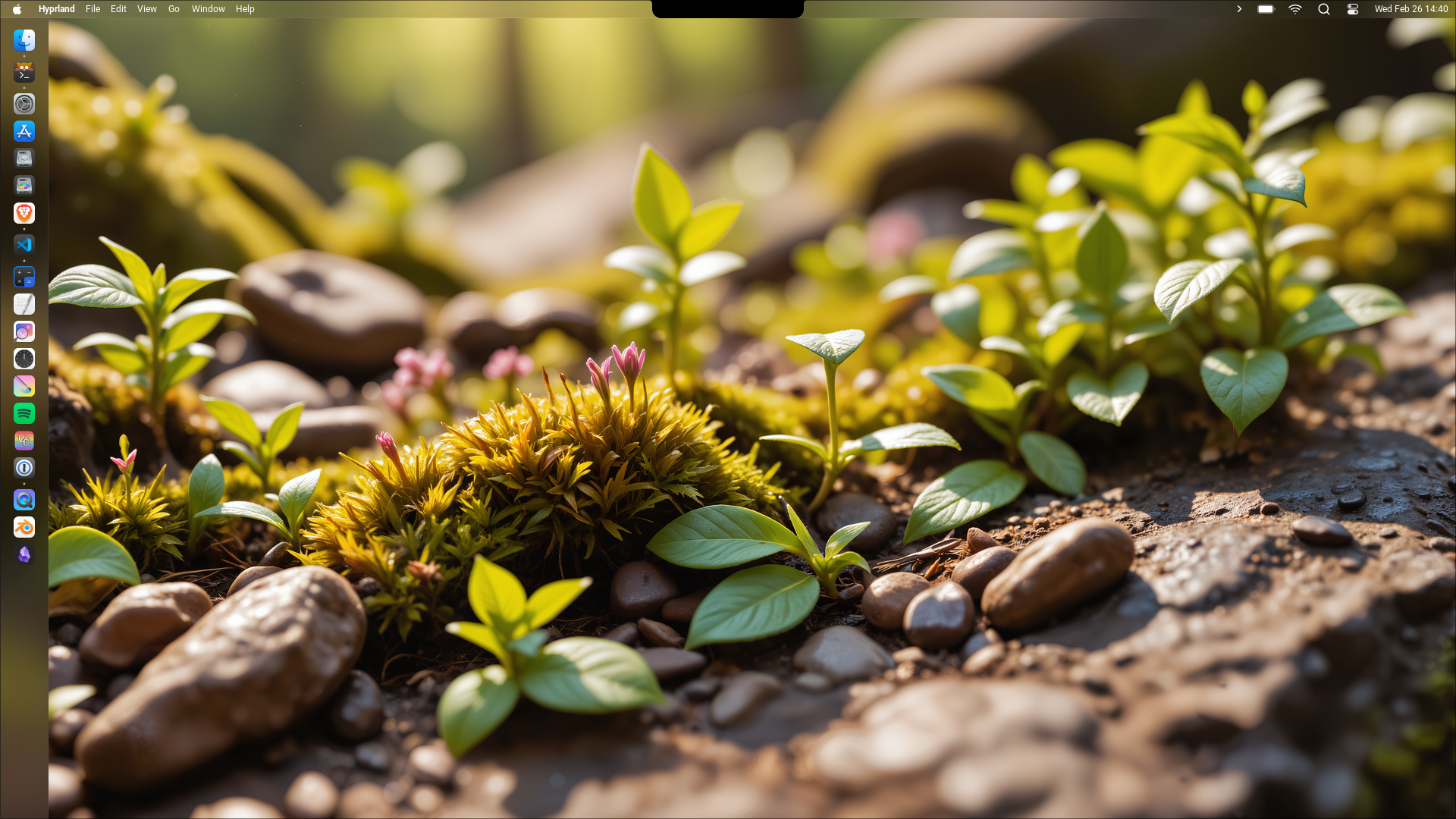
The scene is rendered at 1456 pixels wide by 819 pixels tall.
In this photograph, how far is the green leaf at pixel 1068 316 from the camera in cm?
225

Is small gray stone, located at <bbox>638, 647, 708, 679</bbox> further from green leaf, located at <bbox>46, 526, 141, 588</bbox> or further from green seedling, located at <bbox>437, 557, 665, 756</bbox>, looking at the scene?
green leaf, located at <bbox>46, 526, 141, 588</bbox>

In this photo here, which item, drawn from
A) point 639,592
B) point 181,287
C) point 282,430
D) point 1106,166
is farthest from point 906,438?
point 181,287

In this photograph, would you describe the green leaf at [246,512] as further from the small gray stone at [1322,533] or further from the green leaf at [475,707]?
the small gray stone at [1322,533]

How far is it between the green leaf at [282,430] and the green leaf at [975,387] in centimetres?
176

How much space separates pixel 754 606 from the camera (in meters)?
1.65

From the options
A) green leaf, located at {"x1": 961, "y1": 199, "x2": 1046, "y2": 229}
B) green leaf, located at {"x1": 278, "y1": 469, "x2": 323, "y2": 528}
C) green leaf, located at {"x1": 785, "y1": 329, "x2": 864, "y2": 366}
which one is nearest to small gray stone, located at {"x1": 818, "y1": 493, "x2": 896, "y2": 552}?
green leaf, located at {"x1": 785, "y1": 329, "x2": 864, "y2": 366}

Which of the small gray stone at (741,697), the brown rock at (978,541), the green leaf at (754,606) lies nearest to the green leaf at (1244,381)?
the brown rock at (978,541)

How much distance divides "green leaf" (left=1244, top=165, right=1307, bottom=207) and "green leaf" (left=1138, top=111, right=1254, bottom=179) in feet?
0.38

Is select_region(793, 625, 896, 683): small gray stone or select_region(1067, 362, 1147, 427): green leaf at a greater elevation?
select_region(1067, 362, 1147, 427): green leaf

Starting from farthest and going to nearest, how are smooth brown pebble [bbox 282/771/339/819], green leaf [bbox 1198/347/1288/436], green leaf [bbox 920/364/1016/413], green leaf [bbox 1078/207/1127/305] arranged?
1. green leaf [bbox 1078/207/1127/305]
2. green leaf [bbox 920/364/1016/413]
3. green leaf [bbox 1198/347/1288/436]
4. smooth brown pebble [bbox 282/771/339/819]

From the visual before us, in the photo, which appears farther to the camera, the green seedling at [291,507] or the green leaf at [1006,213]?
the green leaf at [1006,213]

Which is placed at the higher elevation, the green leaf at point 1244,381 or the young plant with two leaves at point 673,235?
the young plant with two leaves at point 673,235

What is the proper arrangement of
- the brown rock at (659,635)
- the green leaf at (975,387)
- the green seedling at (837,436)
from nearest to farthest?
1. the brown rock at (659,635)
2. the green seedling at (837,436)
3. the green leaf at (975,387)

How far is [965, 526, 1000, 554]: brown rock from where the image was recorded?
1.94 metres
